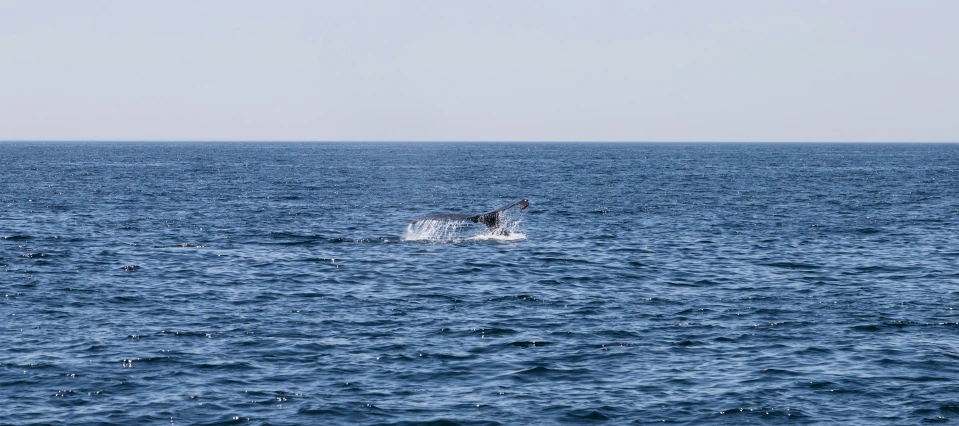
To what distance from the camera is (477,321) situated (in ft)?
114

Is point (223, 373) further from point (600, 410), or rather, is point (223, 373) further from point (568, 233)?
point (568, 233)

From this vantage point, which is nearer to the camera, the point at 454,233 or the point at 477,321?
the point at 477,321

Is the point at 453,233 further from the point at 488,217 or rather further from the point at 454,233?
the point at 488,217

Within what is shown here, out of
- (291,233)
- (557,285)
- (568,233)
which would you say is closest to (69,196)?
(291,233)

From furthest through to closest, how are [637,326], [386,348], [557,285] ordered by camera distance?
[557,285]
[637,326]
[386,348]

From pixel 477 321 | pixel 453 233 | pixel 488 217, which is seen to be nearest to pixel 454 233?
pixel 453 233

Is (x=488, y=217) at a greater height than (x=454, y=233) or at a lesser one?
greater

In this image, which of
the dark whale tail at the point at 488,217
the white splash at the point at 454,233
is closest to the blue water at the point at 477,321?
the white splash at the point at 454,233

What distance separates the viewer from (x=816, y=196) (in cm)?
9888

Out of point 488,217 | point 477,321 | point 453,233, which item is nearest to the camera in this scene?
point 477,321

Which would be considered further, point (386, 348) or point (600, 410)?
point (386, 348)

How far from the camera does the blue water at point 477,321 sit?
992 inches

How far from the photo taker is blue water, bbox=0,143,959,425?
82.7 ft

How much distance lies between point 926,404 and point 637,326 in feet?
34.1
